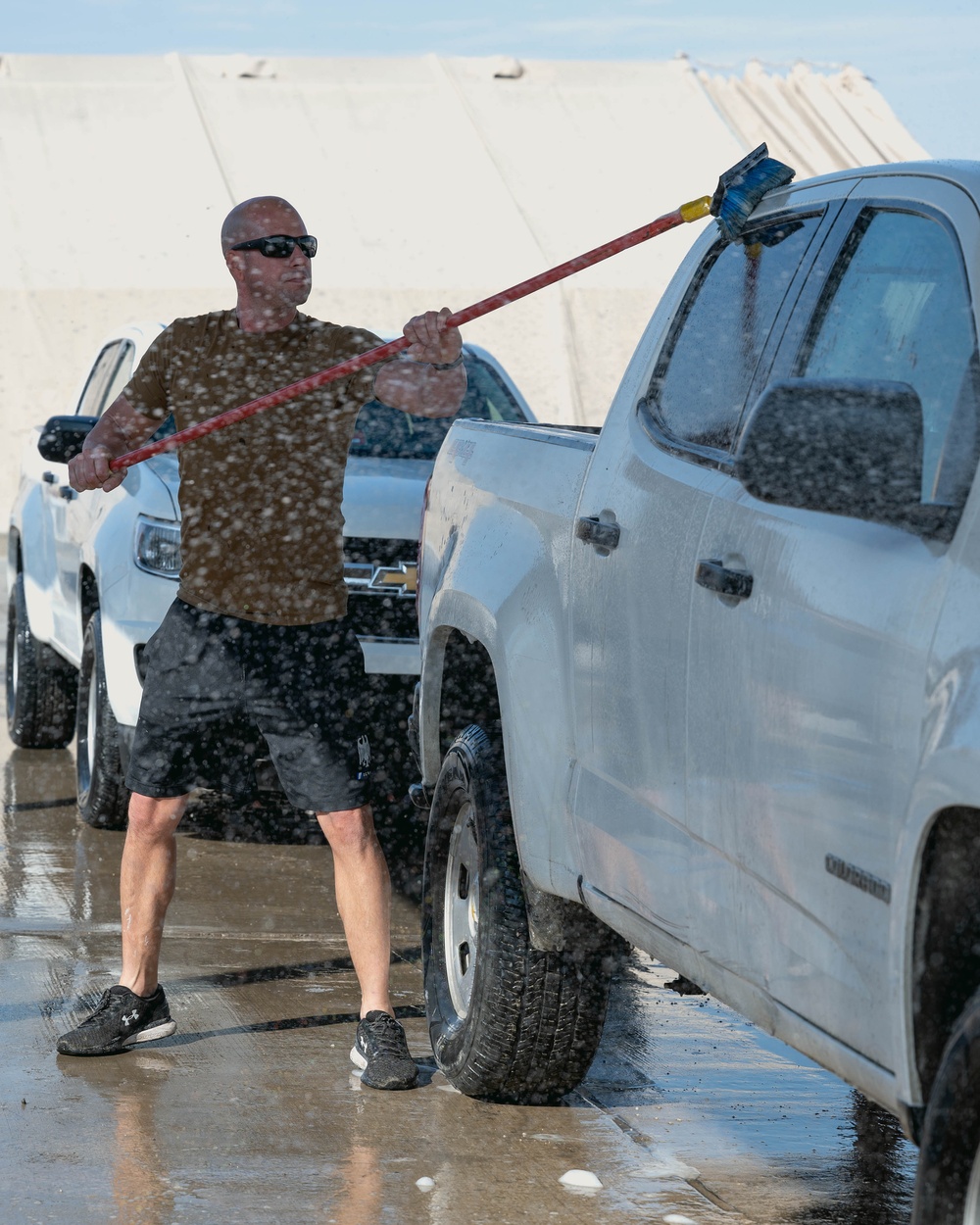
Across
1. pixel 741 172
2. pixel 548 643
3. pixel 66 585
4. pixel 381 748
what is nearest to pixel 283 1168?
pixel 548 643

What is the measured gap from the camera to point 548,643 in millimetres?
4344

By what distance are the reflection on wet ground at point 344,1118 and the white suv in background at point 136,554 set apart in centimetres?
115

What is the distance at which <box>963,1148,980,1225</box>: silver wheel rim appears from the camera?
260 cm

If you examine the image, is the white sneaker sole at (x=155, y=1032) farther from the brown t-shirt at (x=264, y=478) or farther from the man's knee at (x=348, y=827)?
the brown t-shirt at (x=264, y=478)

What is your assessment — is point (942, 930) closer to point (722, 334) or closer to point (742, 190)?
point (722, 334)

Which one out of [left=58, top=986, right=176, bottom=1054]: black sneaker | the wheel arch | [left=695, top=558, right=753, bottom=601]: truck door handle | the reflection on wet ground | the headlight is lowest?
the reflection on wet ground

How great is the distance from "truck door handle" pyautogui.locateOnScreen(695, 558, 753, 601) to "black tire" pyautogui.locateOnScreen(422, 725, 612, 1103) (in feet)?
4.13

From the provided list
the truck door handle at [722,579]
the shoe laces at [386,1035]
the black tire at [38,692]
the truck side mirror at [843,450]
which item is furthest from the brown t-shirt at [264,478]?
the black tire at [38,692]

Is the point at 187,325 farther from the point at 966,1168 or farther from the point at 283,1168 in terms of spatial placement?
the point at 966,1168

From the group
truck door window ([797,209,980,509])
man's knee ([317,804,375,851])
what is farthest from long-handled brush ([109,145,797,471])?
man's knee ([317,804,375,851])

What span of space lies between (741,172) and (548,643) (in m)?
1.07

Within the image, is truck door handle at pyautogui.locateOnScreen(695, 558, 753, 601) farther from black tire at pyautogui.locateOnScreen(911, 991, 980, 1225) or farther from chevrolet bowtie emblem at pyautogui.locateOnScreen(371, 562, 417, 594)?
chevrolet bowtie emblem at pyautogui.locateOnScreen(371, 562, 417, 594)

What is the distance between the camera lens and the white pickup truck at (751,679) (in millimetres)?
2760

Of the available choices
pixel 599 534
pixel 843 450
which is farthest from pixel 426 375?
pixel 843 450
